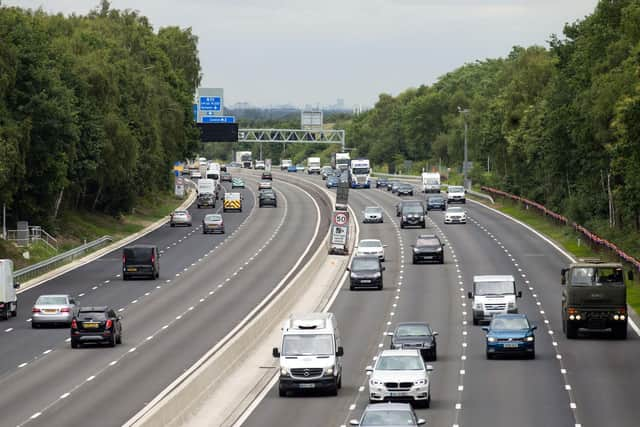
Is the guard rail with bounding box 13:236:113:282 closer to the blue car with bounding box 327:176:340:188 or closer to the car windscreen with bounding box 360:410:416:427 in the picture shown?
the car windscreen with bounding box 360:410:416:427

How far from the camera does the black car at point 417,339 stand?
155 feet

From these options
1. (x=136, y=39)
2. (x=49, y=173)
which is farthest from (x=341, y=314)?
(x=136, y=39)

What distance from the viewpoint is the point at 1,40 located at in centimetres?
8394

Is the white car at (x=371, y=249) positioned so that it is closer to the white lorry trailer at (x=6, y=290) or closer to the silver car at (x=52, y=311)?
the white lorry trailer at (x=6, y=290)

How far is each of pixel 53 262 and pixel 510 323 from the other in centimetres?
4281

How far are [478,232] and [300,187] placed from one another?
237 ft

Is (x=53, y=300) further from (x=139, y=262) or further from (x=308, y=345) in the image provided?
(x=308, y=345)

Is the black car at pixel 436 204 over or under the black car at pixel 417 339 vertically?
under

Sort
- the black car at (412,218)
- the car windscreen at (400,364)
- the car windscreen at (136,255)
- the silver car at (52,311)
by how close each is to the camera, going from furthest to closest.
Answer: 1. the black car at (412,218)
2. the car windscreen at (136,255)
3. the silver car at (52,311)
4. the car windscreen at (400,364)

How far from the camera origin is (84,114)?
104 meters

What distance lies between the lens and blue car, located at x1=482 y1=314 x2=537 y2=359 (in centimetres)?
4775

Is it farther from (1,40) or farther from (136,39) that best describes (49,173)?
(136,39)

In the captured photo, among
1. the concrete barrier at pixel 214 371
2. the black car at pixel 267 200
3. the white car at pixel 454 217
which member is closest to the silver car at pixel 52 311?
the concrete barrier at pixel 214 371

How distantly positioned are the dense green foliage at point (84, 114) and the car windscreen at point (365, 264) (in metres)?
20.3
